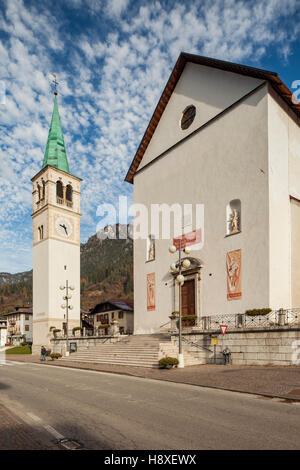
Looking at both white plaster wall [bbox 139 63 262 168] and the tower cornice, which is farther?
the tower cornice

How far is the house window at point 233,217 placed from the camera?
2514 cm

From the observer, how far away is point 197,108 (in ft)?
99.1

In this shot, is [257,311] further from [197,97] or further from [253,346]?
[197,97]

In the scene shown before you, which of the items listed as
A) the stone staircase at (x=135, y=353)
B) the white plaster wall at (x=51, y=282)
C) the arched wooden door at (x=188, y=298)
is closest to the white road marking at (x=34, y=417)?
the stone staircase at (x=135, y=353)

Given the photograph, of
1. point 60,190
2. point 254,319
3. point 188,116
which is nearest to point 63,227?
point 60,190

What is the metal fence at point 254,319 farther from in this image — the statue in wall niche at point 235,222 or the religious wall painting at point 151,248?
the religious wall painting at point 151,248

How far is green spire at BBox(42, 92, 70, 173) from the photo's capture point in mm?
53531

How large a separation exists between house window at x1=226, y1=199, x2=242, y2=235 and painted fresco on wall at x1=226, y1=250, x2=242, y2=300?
159 cm

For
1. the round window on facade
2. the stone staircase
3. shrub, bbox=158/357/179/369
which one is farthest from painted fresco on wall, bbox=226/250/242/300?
the round window on facade

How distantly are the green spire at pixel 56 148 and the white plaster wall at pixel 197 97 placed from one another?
70.7ft

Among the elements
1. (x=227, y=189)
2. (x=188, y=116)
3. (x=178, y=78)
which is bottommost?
(x=227, y=189)

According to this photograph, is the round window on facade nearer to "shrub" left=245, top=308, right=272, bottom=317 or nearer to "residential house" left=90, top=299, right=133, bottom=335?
"shrub" left=245, top=308, right=272, bottom=317

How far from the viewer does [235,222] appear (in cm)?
2523

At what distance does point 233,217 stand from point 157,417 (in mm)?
18718
